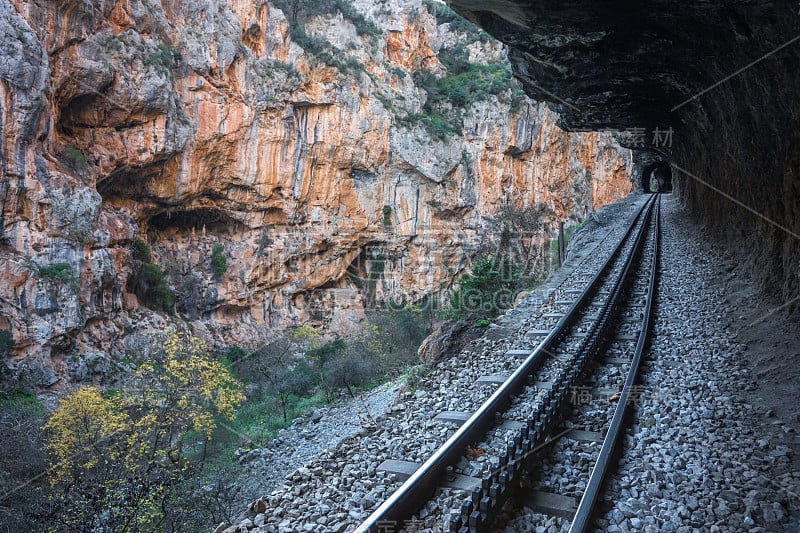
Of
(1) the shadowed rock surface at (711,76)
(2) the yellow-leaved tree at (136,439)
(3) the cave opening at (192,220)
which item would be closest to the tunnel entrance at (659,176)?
(1) the shadowed rock surface at (711,76)

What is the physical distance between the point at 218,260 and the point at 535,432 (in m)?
34.2

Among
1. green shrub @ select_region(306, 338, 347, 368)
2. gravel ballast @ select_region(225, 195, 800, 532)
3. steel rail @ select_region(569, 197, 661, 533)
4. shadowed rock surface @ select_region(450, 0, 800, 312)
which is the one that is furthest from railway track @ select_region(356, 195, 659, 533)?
green shrub @ select_region(306, 338, 347, 368)

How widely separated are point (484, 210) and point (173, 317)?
88.6 feet

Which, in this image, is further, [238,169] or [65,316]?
[238,169]

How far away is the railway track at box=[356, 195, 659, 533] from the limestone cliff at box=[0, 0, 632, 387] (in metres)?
24.2

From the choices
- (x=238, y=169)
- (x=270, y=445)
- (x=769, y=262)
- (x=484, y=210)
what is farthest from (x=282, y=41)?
(x=769, y=262)

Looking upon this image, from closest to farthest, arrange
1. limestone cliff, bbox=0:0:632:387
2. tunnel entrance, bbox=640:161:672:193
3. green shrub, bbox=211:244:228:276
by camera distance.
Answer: limestone cliff, bbox=0:0:632:387
green shrub, bbox=211:244:228:276
tunnel entrance, bbox=640:161:672:193

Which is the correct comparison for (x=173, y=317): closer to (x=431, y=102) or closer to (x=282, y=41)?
(x=282, y=41)

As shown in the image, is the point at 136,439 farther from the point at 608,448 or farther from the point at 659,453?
the point at 659,453

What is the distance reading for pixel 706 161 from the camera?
12.1 meters

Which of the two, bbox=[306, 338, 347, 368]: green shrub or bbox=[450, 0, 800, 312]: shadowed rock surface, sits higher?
bbox=[450, 0, 800, 312]: shadowed rock surface

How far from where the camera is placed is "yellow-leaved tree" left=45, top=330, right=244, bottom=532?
1022 cm

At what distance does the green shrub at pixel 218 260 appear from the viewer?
3450 centimetres

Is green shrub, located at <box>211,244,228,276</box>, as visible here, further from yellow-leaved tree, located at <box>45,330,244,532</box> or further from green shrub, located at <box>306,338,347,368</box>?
yellow-leaved tree, located at <box>45,330,244,532</box>
